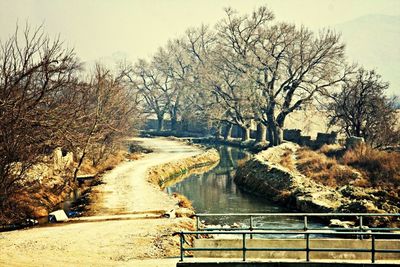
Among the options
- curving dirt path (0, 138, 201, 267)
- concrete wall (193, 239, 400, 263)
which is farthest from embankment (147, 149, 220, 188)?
concrete wall (193, 239, 400, 263)

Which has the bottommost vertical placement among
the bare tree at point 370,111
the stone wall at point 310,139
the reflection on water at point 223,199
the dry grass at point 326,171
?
the reflection on water at point 223,199

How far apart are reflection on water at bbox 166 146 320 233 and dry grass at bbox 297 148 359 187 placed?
564 centimetres

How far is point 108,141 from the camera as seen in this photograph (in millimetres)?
46781

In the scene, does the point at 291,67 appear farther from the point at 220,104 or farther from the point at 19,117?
the point at 19,117

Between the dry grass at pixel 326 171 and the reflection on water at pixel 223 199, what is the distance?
222 inches

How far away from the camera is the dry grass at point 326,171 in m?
34.4

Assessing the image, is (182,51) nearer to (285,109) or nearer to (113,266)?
(285,109)

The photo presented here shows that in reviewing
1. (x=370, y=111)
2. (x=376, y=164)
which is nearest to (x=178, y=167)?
(x=376, y=164)

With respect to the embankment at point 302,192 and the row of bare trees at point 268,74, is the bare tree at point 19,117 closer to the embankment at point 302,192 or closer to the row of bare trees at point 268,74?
the embankment at point 302,192

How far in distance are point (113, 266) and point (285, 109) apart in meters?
45.2

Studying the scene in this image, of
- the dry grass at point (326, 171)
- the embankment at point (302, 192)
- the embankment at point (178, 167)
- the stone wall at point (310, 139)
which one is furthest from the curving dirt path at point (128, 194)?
the stone wall at point (310, 139)

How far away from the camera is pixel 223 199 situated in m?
32.0

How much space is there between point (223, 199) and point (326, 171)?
A: 9579mm

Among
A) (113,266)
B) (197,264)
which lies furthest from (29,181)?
(197,264)
